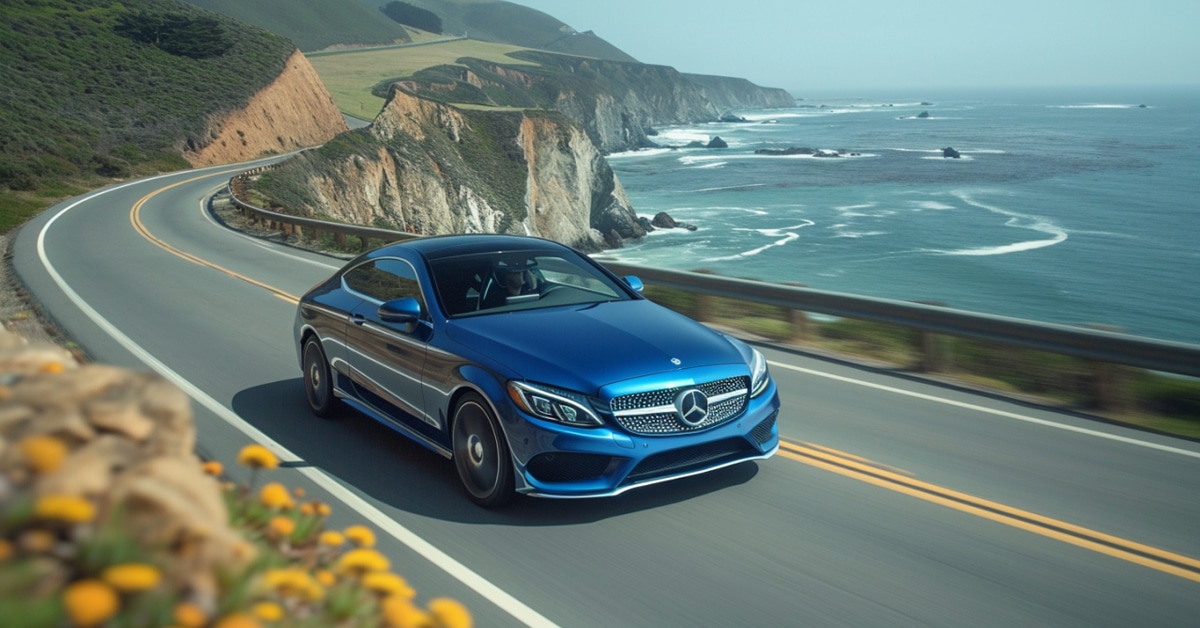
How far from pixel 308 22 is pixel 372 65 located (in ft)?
150

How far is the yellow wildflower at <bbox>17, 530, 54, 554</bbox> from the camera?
1916 millimetres

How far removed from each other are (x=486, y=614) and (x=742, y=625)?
3.84 feet

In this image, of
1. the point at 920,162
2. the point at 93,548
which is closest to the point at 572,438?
the point at 93,548

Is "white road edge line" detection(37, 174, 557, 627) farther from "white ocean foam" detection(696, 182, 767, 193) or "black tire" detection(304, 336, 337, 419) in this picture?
"white ocean foam" detection(696, 182, 767, 193)

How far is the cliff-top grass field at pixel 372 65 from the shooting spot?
110 meters

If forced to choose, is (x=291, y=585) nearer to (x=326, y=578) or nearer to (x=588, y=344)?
(x=326, y=578)

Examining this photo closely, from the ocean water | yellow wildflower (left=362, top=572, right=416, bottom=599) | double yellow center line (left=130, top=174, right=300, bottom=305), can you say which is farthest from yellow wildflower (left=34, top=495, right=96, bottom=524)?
the ocean water

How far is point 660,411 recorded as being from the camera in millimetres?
5648

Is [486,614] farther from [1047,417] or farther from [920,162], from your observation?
[920,162]

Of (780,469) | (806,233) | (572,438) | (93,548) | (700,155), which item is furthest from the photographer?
(700,155)

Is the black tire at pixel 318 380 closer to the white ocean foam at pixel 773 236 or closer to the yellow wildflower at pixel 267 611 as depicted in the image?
the yellow wildflower at pixel 267 611

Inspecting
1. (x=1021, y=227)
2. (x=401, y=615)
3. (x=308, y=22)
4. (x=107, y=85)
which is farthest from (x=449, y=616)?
(x=308, y=22)

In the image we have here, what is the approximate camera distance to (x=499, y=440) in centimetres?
581

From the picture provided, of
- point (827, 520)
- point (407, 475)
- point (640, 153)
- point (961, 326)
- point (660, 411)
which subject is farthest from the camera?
point (640, 153)
